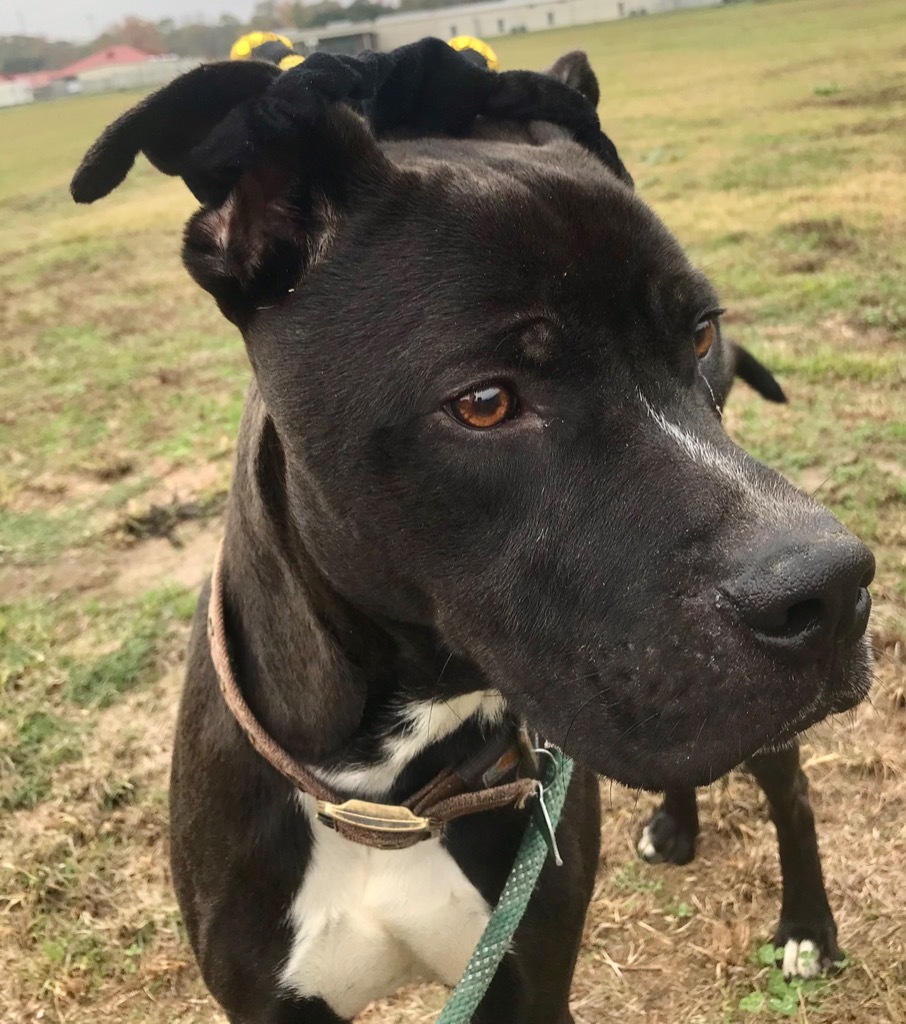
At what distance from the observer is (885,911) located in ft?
9.98

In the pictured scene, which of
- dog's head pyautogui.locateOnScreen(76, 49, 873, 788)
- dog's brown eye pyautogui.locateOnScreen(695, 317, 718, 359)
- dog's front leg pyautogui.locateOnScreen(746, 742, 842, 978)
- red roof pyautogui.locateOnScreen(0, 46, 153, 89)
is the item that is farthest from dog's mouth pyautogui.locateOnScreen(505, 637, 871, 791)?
red roof pyautogui.locateOnScreen(0, 46, 153, 89)

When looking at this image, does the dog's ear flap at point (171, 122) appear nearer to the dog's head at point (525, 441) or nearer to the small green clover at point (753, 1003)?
the dog's head at point (525, 441)

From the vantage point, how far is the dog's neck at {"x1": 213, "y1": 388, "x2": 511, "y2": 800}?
1.96 m

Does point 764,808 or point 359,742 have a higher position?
point 359,742

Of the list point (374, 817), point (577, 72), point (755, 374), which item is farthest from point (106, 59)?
point (374, 817)

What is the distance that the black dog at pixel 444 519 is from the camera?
5.01ft

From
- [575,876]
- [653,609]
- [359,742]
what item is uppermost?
[653,609]

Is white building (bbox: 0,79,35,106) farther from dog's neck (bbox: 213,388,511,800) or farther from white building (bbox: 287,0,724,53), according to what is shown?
dog's neck (bbox: 213,388,511,800)

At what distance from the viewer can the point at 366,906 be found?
2.20 meters

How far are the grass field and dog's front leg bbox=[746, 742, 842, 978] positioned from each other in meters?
0.08

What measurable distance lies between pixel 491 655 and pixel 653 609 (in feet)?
1.09

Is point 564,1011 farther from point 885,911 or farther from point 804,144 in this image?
point 804,144

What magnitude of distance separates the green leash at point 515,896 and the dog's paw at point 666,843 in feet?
3.81

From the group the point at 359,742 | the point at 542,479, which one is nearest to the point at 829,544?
the point at 542,479
